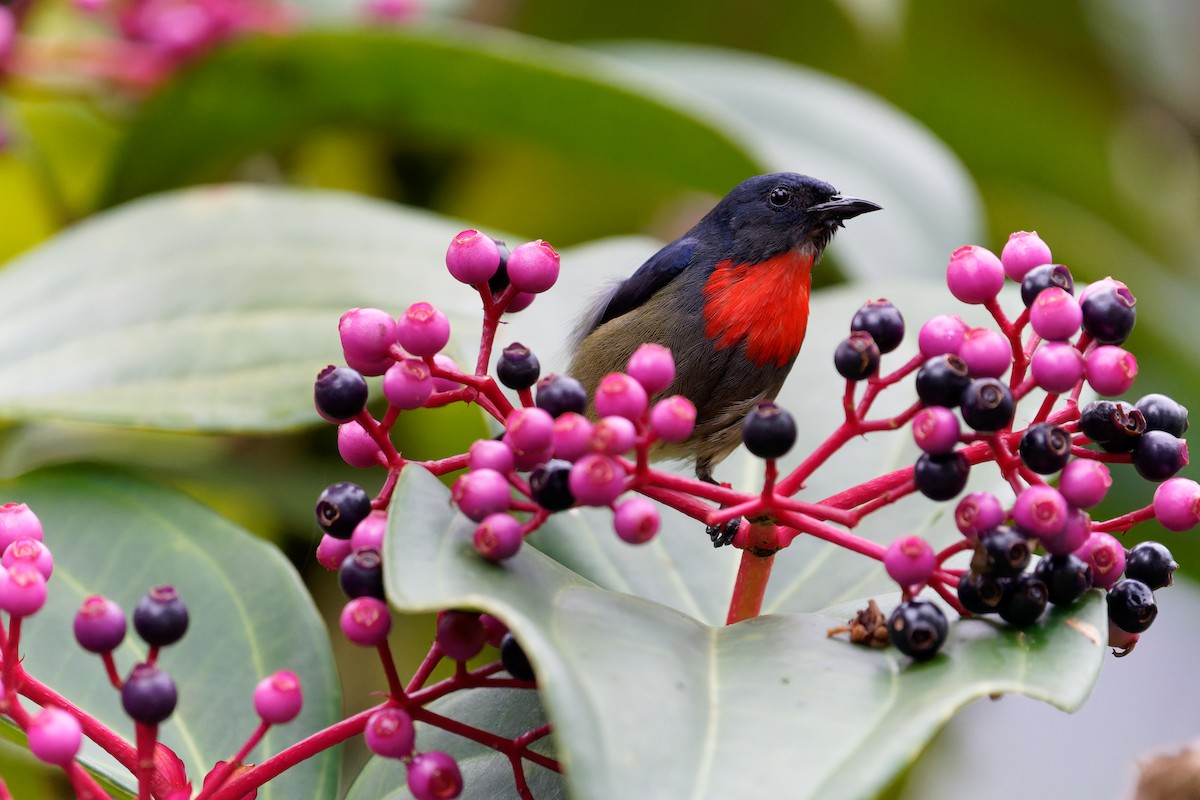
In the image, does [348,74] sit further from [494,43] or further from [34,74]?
[34,74]

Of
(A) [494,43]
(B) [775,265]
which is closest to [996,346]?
(B) [775,265]

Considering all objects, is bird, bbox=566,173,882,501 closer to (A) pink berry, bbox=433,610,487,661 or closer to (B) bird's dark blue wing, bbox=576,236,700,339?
(B) bird's dark blue wing, bbox=576,236,700,339

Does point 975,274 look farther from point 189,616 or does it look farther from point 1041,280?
point 189,616

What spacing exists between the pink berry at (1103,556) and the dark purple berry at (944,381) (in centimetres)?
17

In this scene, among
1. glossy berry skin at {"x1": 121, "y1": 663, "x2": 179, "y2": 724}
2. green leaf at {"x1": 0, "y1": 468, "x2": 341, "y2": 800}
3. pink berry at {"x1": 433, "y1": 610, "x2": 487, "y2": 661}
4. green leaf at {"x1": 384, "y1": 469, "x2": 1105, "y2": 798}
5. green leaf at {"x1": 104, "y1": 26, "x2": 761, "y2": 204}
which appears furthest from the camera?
green leaf at {"x1": 104, "y1": 26, "x2": 761, "y2": 204}

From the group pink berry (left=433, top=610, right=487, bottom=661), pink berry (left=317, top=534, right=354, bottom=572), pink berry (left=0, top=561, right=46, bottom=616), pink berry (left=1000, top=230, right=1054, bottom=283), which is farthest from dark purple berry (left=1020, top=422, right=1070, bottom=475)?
pink berry (left=0, top=561, right=46, bottom=616)

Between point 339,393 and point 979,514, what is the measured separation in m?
0.54

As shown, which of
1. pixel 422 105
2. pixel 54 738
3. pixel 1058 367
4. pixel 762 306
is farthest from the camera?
pixel 422 105

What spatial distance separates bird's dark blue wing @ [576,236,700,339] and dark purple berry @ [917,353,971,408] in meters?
0.84

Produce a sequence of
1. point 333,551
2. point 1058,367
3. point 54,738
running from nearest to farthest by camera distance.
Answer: point 54,738
point 1058,367
point 333,551

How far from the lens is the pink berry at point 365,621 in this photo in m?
1.07

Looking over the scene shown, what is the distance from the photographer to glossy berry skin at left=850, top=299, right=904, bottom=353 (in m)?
1.18

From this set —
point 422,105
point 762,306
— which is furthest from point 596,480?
point 422,105

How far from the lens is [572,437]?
1.04 m
